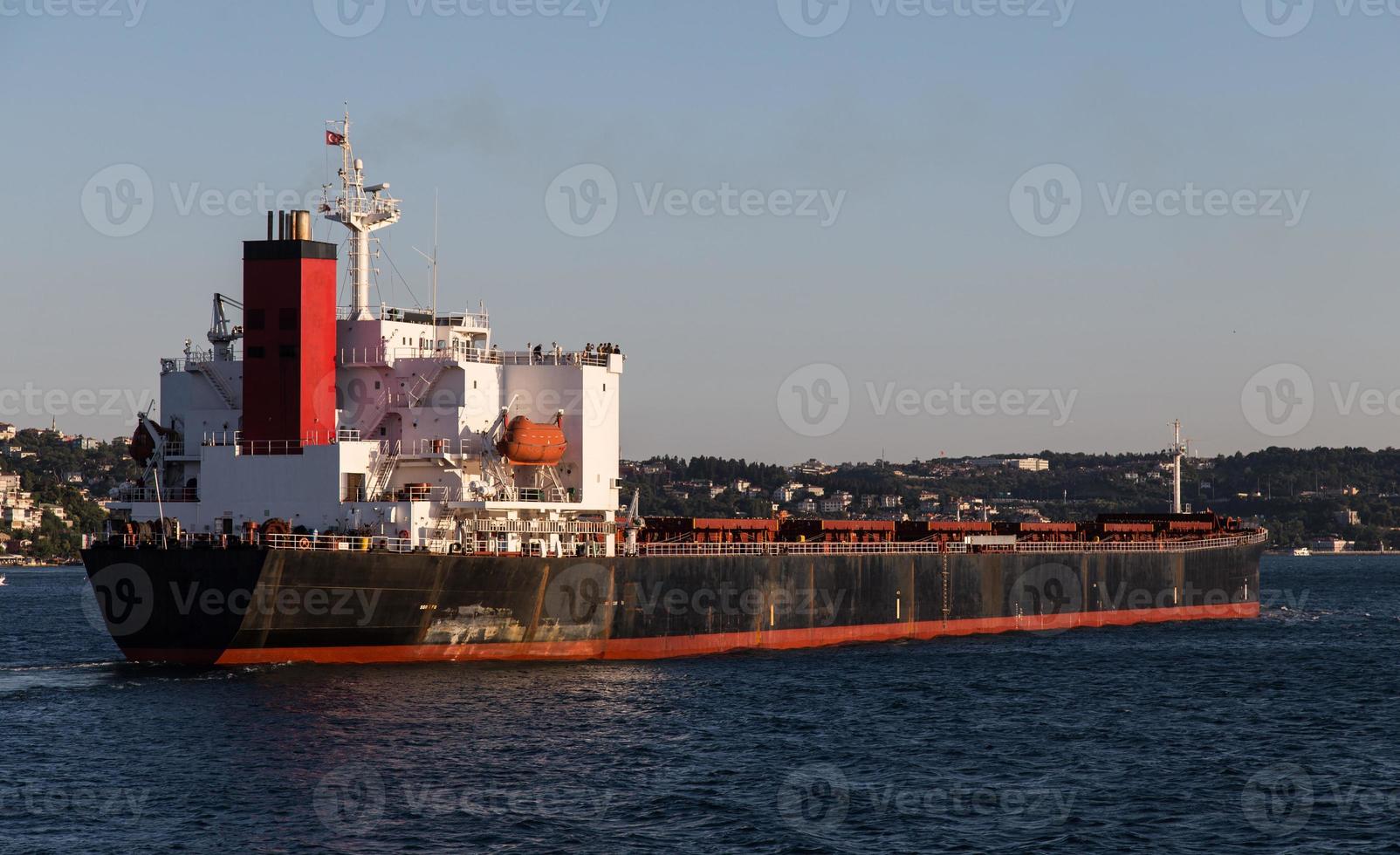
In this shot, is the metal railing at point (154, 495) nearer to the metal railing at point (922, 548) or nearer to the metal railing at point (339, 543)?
the metal railing at point (339, 543)

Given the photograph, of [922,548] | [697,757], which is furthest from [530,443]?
[922,548]

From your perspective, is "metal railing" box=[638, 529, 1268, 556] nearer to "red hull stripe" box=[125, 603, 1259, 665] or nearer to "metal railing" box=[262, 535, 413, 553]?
"red hull stripe" box=[125, 603, 1259, 665]

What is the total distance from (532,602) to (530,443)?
14.5 ft

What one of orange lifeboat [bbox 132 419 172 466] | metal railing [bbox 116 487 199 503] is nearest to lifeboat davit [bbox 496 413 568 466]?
metal railing [bbox 116 487 199 503]

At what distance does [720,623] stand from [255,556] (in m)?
16.0

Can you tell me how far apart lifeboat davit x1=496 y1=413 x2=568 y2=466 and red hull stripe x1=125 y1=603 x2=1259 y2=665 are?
5087 mm

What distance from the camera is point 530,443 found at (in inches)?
1641

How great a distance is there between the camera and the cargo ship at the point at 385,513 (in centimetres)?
3675

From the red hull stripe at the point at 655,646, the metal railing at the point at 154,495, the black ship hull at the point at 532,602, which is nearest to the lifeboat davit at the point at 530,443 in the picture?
the black ship hull at the point at 532,602

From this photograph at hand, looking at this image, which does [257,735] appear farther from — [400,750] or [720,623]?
[720,623]

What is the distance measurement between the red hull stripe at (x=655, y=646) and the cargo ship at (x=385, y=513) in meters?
0.08

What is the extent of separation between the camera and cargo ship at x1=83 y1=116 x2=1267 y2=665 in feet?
121

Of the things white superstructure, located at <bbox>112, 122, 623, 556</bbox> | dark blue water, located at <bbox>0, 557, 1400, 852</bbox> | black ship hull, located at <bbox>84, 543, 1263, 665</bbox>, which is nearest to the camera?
dark blue water, located at <bbox>0, 557, 1400, 852</bbox>

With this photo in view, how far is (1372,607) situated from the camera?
83688mm
